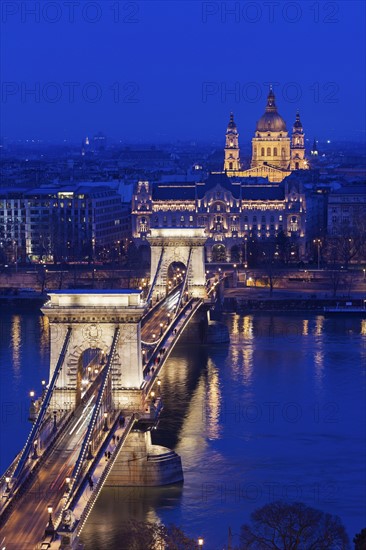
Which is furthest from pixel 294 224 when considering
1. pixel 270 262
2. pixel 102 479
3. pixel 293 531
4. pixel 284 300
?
pixel 293 531

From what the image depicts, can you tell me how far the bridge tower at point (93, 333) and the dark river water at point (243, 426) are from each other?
2.86ft

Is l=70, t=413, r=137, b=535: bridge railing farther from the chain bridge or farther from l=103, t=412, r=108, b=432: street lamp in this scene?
l=103, t=412, r=108, b=432: street lamp

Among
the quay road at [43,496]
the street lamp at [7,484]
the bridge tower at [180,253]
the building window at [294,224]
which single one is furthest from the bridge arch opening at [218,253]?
the street lamp at [7,484]

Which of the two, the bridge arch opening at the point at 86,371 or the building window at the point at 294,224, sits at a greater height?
the building window at the point at 294,224

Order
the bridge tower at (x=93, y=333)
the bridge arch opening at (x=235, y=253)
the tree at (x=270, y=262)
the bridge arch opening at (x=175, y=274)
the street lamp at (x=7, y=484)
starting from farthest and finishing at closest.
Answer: the bridge arch opening at (x=235, y=253) → the tree at (x=270, y=262) → the bridge arch opening at (x=175, y=274) → the bridge tower at (x=93, y=333) → the street lamp at (x=7, y=484)

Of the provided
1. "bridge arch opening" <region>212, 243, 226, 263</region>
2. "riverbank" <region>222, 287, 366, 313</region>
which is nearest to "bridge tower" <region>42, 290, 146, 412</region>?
"riverbank" <region>222, 287, 366, 313</region>

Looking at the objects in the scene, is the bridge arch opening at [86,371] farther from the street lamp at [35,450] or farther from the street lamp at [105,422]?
the street lamp at [35,450]

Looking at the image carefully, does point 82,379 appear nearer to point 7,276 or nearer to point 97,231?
point 7,276

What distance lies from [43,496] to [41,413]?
1.82 meters

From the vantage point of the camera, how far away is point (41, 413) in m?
15.2

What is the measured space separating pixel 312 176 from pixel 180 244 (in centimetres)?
2195

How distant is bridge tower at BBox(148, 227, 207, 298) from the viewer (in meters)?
29.5

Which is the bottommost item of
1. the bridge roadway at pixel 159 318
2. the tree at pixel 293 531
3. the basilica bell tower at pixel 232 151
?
the tree at pixel 293 531

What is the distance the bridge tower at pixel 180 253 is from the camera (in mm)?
29500
